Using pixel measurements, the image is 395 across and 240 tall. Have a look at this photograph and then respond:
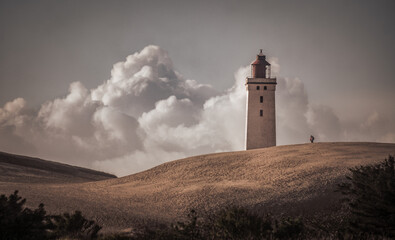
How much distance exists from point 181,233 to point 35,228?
4979 millimetres

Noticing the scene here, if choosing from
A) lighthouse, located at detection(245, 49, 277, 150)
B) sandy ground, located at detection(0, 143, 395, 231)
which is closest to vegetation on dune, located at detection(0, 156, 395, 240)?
sandy ground, located at detection(0, 143, 395, 231)

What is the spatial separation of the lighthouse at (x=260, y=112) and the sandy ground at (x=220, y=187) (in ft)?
37.5

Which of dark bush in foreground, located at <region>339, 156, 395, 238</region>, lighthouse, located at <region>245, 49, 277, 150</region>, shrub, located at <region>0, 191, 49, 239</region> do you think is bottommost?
shrub, located at <region>0, 191, 49, 239</region>

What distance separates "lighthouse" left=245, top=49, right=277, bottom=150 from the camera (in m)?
49.6

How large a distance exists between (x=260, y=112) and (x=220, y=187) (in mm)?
24564

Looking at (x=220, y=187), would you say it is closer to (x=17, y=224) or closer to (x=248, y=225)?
(x=248, y=225)

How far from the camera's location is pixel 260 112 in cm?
5031

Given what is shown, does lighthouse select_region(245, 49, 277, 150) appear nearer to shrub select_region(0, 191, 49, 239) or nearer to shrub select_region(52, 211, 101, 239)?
shrub select_region(52, 211, 101, 239)

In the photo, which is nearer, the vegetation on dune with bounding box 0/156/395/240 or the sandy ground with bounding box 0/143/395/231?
the vegetation on dune with bounding box 0/156/395/240

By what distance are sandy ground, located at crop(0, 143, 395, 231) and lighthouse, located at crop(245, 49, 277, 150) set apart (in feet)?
37.5

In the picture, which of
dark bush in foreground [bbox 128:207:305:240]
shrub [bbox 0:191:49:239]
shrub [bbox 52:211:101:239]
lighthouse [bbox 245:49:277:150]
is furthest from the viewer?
lighthouse [bbox 245:49:277:150]

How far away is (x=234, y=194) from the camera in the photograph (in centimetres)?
2553

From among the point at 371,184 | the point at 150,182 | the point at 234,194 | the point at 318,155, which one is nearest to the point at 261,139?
the point at 318,155

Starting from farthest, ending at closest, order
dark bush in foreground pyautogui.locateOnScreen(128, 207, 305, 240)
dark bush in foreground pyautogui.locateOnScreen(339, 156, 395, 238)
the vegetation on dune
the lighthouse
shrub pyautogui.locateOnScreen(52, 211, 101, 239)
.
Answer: the lighthouse → shrub pyautogui.locateOnScreen(52, 211, 101, 239) → dark bush in foreground pyautogui.locateOnScreen(128, 207, 305, 240) → dark bush in foreground pyautogui.locateOnScreen(339, 156, 395, 238) → the vegetation on dune
